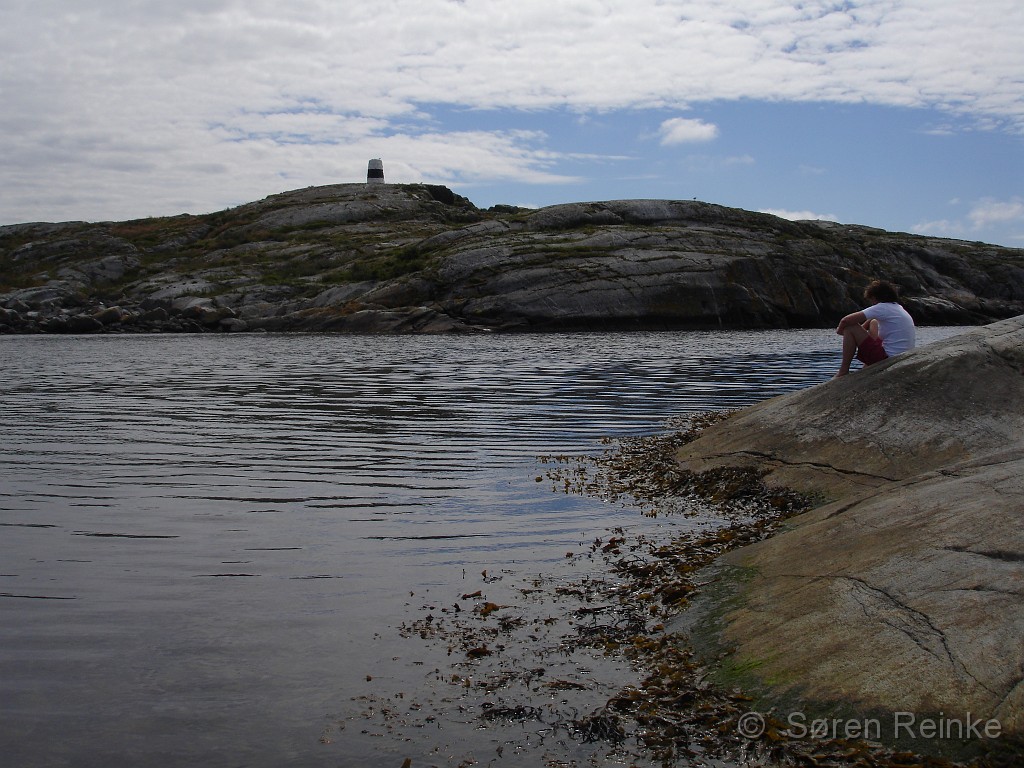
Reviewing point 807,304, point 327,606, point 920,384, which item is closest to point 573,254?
point 807,304

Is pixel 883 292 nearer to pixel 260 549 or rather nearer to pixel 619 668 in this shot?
pixel 619 668

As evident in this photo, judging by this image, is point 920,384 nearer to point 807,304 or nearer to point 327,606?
point 327,606

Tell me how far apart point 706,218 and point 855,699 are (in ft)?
357

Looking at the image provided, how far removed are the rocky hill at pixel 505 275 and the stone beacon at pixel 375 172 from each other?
23.0 m

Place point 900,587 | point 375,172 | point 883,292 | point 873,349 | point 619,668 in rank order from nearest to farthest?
1. point 900,587
2. point 619,668
3. point 873,349
4. point 883,292
5. point 375,172

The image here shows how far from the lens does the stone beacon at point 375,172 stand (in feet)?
531

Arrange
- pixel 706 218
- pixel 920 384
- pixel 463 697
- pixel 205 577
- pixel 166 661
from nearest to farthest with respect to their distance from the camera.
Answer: pixel 463 697 → pixel 166 661 → pixel 205 577 → pixel 920 384 → pixel 706 218

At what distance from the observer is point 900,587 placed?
7.66m

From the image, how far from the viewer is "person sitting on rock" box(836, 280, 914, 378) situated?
54.3ft

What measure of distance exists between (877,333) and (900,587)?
32.5ft

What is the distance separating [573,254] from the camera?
3679 inches

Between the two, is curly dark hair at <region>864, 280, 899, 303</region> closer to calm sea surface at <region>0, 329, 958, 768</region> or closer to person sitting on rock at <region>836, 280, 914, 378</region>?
person sitting on rock at <region>836, 280, 914, 378</region>

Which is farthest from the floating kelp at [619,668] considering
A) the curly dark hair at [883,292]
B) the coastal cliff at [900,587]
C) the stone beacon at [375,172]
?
the stone beacon at [375,172]

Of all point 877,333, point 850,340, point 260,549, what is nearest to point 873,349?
point 877,333
